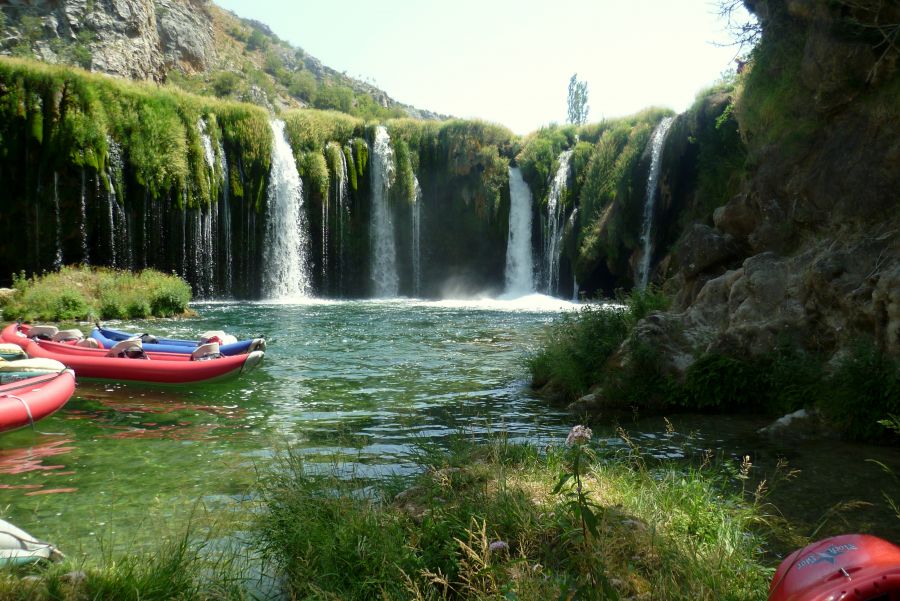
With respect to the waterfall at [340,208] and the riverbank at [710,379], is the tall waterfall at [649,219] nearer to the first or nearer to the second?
the riverbank at [710,379]

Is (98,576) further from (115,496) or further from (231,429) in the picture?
(231,429)

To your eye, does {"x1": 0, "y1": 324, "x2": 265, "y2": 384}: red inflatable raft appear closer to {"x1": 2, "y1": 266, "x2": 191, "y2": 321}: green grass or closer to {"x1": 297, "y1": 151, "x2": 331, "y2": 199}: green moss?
{"x1": 2, "y1": 266, "x2": 191, "y2": 321}: green grass

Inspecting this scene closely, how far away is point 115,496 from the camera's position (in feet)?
17.4

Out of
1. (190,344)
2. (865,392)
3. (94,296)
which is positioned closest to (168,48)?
(94,296)

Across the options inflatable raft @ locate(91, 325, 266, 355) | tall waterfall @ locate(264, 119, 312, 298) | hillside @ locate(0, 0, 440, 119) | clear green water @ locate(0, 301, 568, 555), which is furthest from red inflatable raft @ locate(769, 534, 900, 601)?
hillside @ locate(0, 0, 440, 119)

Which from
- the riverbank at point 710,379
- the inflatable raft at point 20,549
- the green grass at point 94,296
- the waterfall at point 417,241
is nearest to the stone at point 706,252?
the riverbank at point 710,379

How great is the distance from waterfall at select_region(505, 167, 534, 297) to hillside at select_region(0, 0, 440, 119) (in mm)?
14978

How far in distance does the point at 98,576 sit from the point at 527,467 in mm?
2656

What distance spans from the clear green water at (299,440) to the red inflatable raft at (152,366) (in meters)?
0.20

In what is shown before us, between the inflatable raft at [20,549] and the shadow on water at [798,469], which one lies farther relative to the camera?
the shadow on water at [798,469]

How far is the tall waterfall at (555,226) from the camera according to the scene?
2591 cm

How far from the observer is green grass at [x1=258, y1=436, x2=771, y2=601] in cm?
305

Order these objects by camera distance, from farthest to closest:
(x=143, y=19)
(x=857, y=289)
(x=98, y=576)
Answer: (x=143, y=19)
(x=857, y=289)
(x=98, y=576)

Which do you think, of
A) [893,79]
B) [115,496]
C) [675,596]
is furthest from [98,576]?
[893,79]
